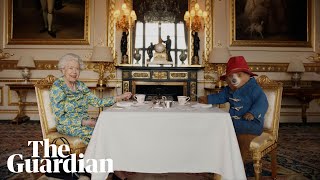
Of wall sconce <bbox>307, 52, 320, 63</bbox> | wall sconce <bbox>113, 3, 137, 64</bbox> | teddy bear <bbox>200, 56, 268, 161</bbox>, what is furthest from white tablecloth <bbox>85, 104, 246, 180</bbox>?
wall sconce <bbox>307, 52, 320, 63</bbox>

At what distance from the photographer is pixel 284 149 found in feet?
13.4

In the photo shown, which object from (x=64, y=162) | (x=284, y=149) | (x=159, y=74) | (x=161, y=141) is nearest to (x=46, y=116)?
(x=64, y=162)

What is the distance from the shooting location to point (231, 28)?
654cm

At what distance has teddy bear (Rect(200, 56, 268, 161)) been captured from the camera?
2.42 meters

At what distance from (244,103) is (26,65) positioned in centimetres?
518

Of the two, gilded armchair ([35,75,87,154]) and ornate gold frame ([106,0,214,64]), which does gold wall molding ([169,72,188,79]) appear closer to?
ornate gold frame ([106,0,214,64])

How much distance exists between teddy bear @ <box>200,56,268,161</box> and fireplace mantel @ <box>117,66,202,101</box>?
3503 millimetres

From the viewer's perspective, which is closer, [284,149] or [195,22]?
[284,149]

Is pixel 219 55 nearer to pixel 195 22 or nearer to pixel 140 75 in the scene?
pixel 195 22

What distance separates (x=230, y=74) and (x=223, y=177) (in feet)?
3.23

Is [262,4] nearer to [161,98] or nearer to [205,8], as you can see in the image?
[205,8]

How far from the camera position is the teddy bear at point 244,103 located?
7.95 ft

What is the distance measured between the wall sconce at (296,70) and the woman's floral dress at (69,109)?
508 centimetres

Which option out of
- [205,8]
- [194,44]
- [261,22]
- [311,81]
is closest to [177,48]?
[194,44]
